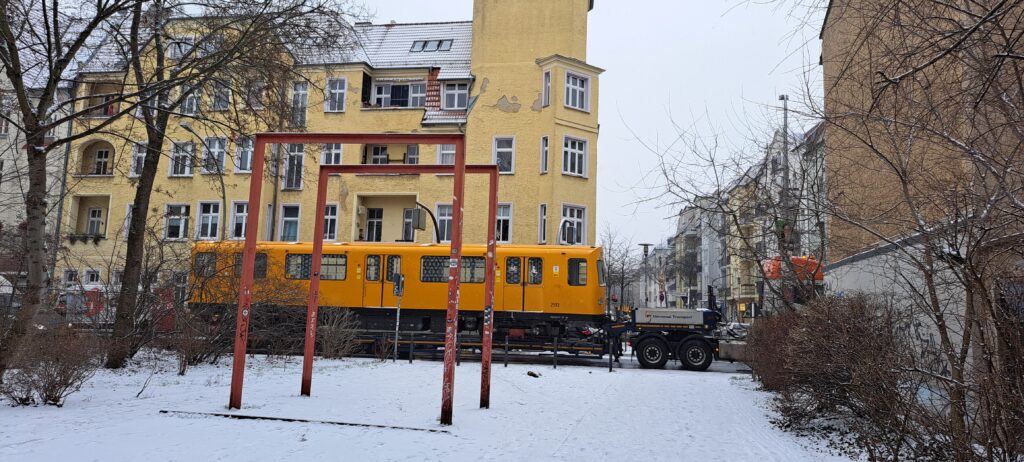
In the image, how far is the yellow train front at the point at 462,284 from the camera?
2045cm

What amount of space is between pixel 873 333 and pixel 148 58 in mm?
13948

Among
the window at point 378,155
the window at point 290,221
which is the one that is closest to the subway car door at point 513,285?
the window at point 378,155

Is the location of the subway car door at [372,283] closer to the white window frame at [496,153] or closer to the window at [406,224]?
the window at [406,224]

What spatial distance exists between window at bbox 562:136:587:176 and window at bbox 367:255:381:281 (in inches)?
395

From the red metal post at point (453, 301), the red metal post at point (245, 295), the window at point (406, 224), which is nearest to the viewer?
the red metal post at point (453, 301)

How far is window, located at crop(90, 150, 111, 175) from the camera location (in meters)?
33.5

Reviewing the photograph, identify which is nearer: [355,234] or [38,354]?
[38,354]

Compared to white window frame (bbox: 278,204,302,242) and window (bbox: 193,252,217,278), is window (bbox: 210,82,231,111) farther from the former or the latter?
white window frame (bbox: 278,204,302,242)

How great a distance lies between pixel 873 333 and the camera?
662 cm

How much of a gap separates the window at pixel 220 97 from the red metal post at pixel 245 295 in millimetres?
3025

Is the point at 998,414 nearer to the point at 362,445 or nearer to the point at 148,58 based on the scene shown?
the point at 362,445

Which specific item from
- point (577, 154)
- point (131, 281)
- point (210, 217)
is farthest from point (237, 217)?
point (131, 281)

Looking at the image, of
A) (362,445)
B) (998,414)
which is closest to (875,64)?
(998,414)

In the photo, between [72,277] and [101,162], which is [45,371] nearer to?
[72,277]
